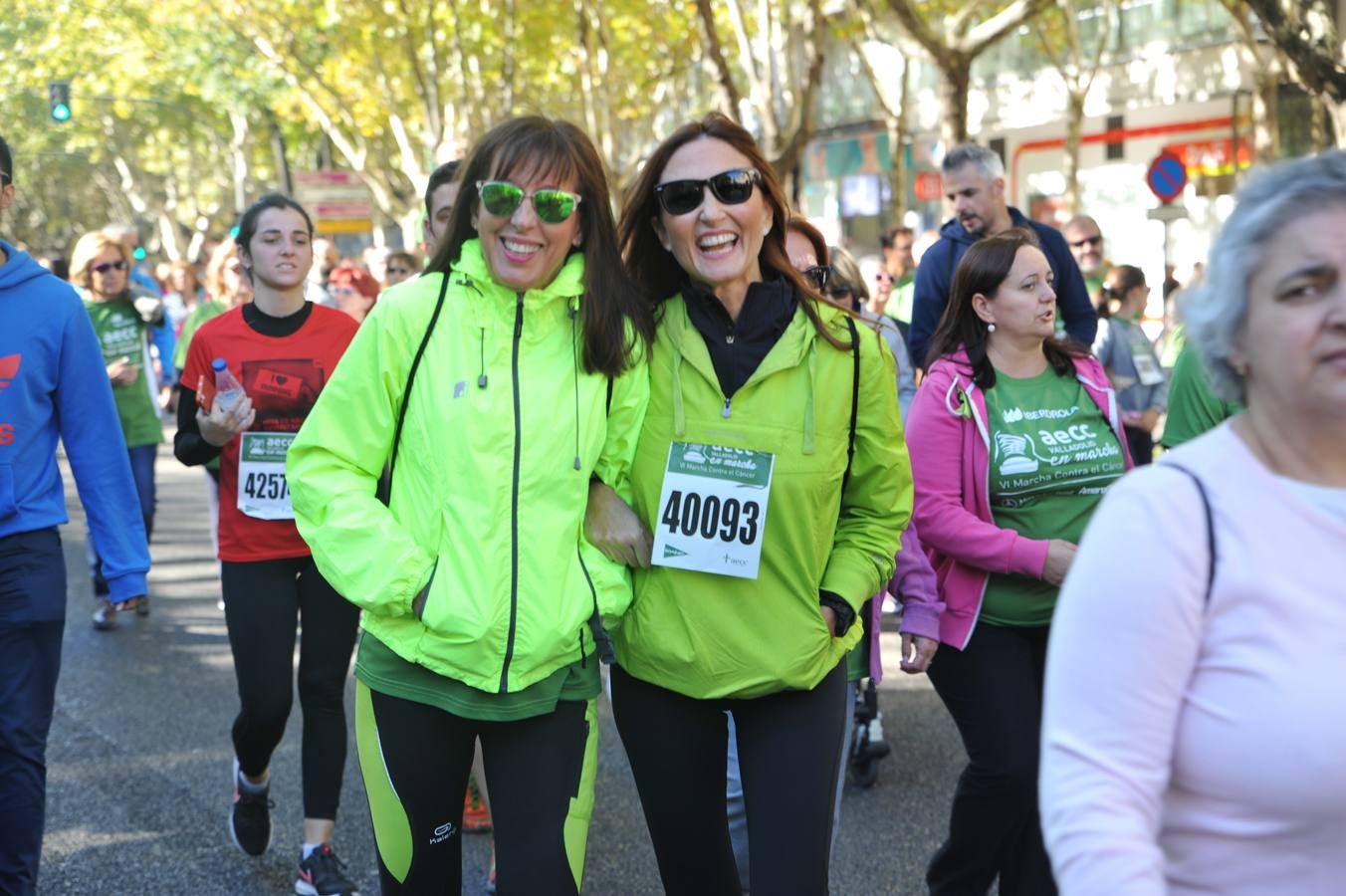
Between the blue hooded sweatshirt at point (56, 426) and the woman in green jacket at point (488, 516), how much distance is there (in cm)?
115

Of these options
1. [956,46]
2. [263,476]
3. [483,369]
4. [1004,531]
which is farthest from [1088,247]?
[483,369]

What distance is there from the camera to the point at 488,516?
10.1 feet

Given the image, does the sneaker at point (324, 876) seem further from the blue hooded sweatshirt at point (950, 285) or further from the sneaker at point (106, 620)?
the sneaker at point (106, 620)

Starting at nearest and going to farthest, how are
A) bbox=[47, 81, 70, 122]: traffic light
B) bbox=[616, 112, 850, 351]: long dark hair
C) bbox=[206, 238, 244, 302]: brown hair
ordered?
bbox=[616, 112, 850, 351]: long dark hair, bbox=[206, 238, 244, 302]: brown hair, bbox=[47, 81, 70, 122]: traffic light

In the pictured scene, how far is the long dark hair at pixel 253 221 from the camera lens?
5.16 m

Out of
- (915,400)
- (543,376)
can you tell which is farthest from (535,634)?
(915,400)

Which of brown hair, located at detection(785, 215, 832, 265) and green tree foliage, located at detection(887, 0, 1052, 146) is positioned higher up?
green tree foliage, located at detection(887, 0, 1052, 146)

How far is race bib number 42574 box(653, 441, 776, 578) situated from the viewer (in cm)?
319

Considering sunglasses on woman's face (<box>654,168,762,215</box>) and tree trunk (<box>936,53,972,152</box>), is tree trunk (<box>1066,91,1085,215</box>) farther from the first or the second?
sunglasses on woman's face (<box>654,168,762,215</box>)

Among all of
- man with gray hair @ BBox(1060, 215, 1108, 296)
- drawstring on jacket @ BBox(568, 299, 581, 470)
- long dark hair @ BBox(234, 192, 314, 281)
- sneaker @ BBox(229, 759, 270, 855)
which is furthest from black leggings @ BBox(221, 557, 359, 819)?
man with gray hair @ BBox(1060, 215, 1108, 296)

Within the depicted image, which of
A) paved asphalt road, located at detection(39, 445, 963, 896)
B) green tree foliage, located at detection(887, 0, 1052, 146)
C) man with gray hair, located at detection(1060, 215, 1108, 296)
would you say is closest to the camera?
paved asphalt road, located at detection(39, 445, 963, 896)

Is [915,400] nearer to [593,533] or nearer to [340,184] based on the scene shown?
[593,533]

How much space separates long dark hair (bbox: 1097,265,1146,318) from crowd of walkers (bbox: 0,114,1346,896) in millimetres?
5069

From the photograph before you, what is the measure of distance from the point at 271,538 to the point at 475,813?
137 centimetres
